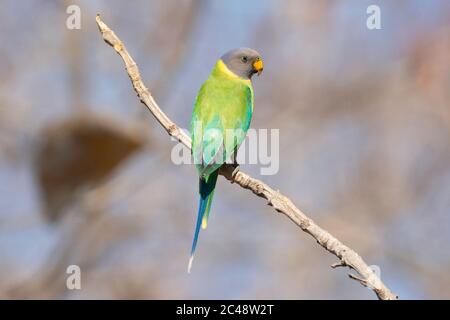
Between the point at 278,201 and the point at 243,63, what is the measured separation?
1.40 meters

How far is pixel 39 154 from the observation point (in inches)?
210

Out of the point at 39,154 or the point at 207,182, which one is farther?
the point at 39,154

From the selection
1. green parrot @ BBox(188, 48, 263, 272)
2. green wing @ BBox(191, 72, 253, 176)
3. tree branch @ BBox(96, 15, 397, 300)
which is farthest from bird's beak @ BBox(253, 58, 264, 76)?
tree branch @ BBox(96, 15, 397, 300)

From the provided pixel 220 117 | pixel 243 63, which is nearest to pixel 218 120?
pixel 220 117

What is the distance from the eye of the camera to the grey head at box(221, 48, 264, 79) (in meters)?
4.50

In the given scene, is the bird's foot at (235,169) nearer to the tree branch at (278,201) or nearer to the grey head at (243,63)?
the tree branch at (278,201)

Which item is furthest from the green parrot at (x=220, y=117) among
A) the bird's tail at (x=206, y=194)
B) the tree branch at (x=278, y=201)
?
the tree branch at (x=278, y=201)

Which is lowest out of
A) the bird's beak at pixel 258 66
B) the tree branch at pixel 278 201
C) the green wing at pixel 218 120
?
the tree branch at pixel 278 201

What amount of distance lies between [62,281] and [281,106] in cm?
180

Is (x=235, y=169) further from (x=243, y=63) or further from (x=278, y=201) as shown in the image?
(x=243, y=63)

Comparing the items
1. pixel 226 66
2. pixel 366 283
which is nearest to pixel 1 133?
pixel 226 66

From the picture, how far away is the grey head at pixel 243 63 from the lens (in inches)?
177

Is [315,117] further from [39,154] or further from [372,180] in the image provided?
[39,154]

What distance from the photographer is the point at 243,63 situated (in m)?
4.51
